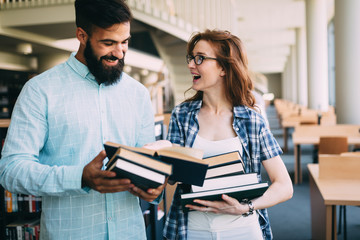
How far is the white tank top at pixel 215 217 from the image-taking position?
1374mm

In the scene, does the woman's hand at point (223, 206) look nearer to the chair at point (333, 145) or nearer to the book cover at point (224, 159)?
the book cover at point (224, 159)

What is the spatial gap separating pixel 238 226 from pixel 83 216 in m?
0.63

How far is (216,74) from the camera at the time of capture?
5.02ft

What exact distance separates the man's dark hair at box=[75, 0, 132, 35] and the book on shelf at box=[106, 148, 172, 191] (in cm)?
58

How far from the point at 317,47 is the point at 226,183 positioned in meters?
11.2

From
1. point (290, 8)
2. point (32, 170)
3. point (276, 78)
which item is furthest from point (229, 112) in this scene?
point (276, 78)

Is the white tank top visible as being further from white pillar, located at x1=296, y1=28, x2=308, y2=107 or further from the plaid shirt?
white pillar, located at x1=296, y1=28, x2=308, y2=107

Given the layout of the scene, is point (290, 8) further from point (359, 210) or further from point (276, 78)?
point (276, 78)

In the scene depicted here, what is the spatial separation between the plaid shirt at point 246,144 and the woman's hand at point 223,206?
5.5 inches

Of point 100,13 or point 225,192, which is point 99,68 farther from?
point 225,192

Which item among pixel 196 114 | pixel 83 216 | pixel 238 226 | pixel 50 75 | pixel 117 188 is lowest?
pixel 238 226

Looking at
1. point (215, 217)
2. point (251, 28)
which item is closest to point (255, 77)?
point (215, 217)

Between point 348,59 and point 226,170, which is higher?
point 348,59

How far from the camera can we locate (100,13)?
1250 millimetres
